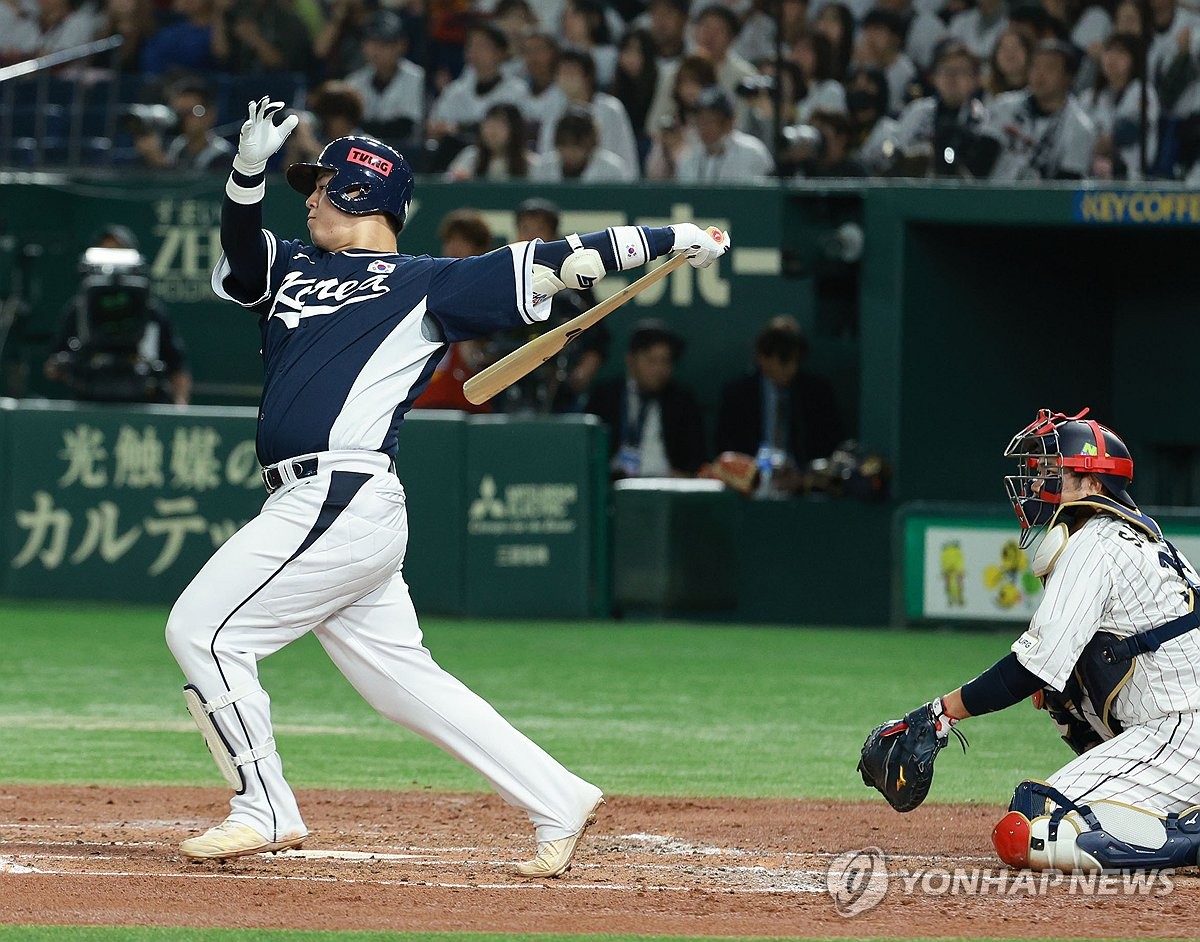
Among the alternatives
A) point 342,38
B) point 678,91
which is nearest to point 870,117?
point 678,91

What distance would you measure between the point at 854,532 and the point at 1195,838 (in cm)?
669

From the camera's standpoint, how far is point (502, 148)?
1326 centimetres

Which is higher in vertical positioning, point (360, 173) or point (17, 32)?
point (17, 32)

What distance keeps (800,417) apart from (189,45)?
5.80 metres

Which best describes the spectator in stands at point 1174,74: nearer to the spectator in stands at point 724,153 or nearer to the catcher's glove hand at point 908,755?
the spectator in stands at point 724,153

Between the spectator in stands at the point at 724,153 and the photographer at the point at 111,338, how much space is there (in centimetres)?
Result: 360

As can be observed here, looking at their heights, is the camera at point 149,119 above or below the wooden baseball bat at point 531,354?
above

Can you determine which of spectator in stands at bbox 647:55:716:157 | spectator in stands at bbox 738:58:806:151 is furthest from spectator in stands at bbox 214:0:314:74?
spectator in stands at bbox 738:58:806:151

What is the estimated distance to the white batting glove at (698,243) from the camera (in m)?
5.20

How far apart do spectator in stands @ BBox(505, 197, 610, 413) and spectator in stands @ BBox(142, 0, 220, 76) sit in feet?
10.8

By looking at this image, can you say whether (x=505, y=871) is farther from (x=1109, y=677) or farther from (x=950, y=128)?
(x=950, y=128)

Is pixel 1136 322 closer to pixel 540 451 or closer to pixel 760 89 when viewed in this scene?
pixel 760 89

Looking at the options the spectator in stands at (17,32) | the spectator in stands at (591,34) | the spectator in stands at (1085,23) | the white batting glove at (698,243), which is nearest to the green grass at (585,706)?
the white batting glove at (698,243)

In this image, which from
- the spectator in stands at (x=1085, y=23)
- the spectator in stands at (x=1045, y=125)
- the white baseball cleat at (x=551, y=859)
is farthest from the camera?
the spectator in stands at (x=1085, y=23)
